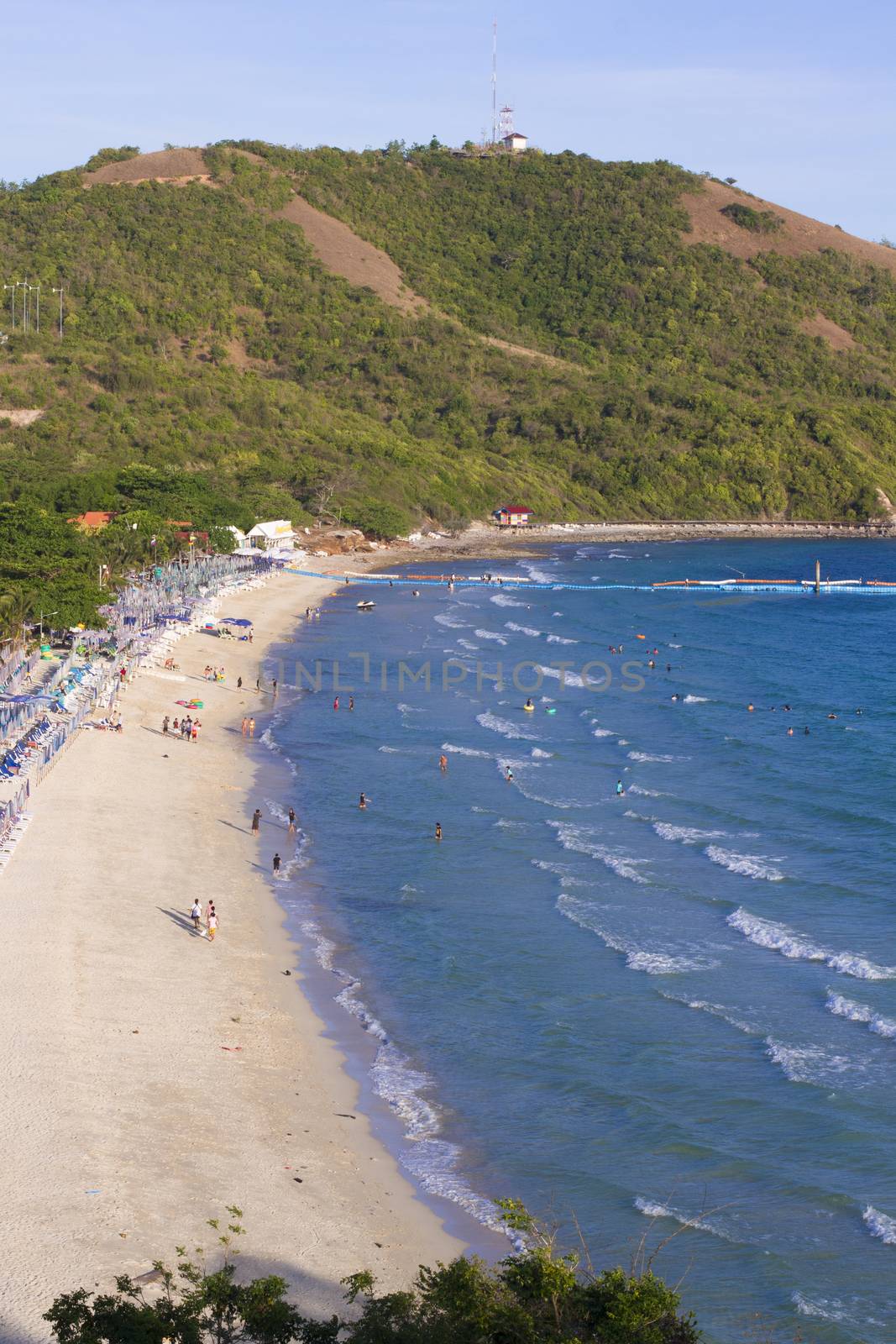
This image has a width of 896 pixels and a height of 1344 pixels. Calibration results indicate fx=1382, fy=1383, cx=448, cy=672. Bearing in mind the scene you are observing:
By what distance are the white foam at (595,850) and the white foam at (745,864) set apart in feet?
7.00

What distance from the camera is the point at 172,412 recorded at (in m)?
135

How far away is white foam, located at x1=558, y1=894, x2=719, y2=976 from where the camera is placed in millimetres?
30356

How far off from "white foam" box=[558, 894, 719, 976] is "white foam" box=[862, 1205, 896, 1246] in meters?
9.11

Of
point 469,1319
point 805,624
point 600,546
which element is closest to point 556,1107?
point 469,1319

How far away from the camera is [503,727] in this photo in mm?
55188

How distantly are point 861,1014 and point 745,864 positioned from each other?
9.78 metres

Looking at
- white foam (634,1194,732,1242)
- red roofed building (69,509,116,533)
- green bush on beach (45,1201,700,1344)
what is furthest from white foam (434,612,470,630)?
green bush on beach (45,1201,700,1344)

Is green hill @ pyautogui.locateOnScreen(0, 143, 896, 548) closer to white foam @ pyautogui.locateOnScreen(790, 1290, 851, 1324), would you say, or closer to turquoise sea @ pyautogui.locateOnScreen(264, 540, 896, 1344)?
turquoise sea @ pyautogui.locateOnScreen(264, 540, 896, 1344)

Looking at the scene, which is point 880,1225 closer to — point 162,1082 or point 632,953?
point 632,953

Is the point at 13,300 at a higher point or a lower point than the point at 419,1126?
higher

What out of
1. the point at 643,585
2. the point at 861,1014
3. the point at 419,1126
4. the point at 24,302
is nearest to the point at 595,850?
the point at 861,1014

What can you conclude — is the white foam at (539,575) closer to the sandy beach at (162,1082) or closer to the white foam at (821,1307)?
the sandy beach at (162,1082)

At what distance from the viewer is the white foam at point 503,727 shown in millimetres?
53656

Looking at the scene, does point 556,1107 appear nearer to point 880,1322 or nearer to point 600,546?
point 880,1322
